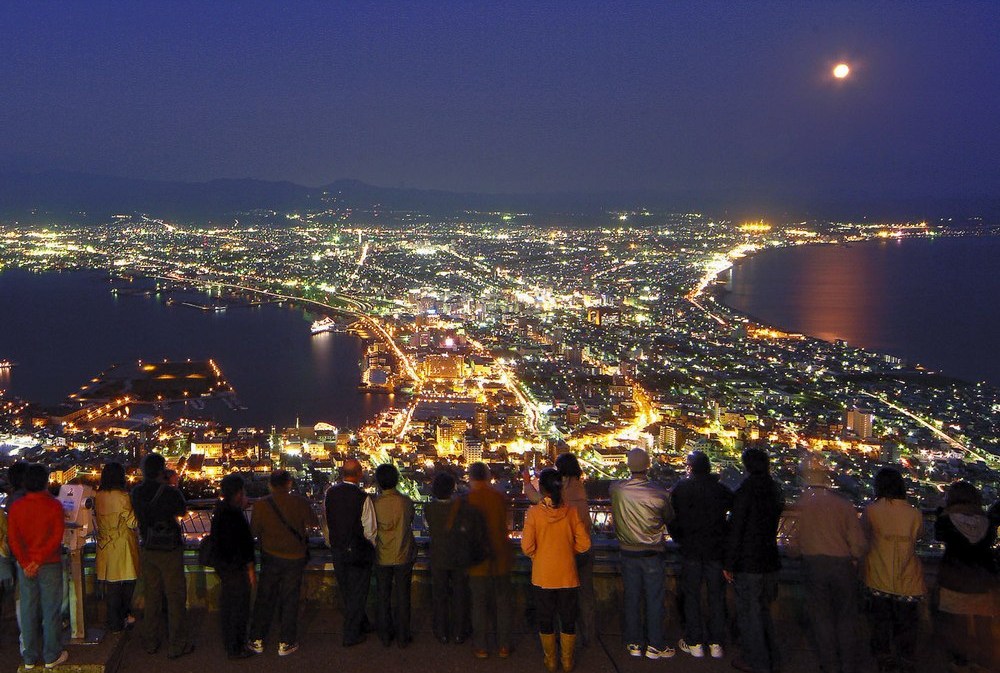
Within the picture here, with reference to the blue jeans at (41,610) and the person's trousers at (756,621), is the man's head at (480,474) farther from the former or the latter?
the blue jeans at (41,610)

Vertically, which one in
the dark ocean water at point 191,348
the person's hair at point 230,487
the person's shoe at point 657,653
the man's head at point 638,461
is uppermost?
the man's head at point 638,461

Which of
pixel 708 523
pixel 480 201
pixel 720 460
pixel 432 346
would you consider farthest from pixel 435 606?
pixel 480 201

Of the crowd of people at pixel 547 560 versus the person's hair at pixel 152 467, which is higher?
the person's hair at pixel 152 467

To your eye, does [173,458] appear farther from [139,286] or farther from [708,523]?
[139,286]

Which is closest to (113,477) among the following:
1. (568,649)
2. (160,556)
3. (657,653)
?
(160,556)

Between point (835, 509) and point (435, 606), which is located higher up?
point (835, 509)

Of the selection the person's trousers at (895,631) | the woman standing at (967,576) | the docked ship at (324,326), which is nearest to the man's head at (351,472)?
the person's trousers at (895,631)

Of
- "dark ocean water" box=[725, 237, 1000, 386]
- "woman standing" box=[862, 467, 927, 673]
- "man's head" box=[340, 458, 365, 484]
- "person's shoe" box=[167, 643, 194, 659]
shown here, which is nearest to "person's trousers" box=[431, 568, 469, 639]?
"man's head" box=[340, 458, 365, 484]
